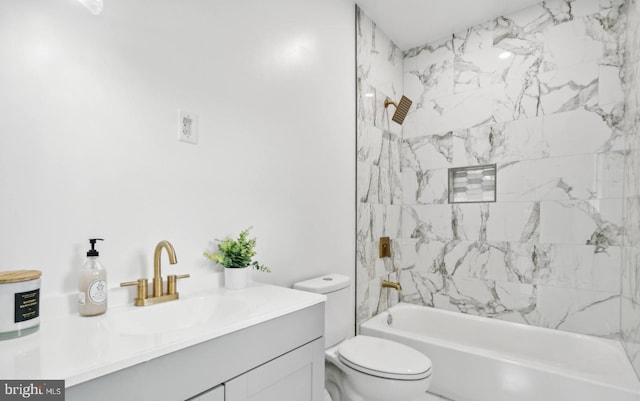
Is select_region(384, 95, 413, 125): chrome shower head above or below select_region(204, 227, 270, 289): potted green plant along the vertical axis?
above

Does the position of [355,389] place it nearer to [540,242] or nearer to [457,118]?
[540,242]

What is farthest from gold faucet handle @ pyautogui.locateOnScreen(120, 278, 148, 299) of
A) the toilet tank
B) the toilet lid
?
the toilet lid

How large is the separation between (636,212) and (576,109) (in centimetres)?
84

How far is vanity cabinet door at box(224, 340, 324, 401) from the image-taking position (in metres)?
0.93

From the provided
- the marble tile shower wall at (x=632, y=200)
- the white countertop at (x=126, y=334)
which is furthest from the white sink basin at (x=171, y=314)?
Result: the marble tile shower wall at (x=632, y=200)

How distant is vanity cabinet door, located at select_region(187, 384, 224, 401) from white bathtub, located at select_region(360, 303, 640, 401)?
5.13 feet

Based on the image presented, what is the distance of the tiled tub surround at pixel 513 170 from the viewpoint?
2.12m

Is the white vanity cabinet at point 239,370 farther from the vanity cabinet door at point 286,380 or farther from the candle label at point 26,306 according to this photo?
the candle label at point 26,306

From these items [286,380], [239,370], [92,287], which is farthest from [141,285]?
[286,380]

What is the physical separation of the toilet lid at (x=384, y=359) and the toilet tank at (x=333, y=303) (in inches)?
3.3

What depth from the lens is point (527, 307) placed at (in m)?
2.35

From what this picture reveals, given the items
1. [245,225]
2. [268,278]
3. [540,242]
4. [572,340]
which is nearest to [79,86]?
[245,225]

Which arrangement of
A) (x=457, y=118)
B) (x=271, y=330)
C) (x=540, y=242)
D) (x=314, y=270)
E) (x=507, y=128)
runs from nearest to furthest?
(x=271, y=330) → (x=314, y=270) → (x=540, y=242) → (x=507, y=128) → (x=457, y=118)

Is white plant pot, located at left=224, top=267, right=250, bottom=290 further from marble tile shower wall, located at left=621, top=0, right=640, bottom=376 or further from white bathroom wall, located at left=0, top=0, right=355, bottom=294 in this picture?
marble tile shower wall, located at left=621, top=0, right=640, bottom=376
